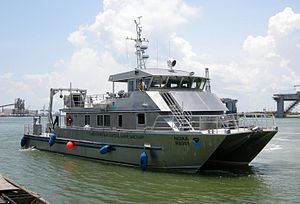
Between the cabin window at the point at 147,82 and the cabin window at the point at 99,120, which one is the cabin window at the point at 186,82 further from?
the cabin window at the point at 99,120

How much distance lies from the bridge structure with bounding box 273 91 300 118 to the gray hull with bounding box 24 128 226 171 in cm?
7992

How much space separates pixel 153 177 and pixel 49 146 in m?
10.6

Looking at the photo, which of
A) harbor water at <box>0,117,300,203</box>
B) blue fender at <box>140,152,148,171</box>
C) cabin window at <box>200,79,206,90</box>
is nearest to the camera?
harbor water at <box>0,117,300,203</box>

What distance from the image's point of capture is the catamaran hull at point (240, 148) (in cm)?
1377

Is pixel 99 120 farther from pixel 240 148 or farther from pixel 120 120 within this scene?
pixel 240 148

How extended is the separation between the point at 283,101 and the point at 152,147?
3307 inches

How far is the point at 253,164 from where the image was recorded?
700 inches

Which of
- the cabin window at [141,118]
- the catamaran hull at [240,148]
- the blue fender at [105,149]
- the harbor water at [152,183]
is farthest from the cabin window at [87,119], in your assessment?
the catamaran hull at [240,148]

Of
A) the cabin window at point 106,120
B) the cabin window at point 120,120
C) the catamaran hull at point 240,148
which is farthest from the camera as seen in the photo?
the cabin window at point 106,120

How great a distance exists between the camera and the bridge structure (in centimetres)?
8756

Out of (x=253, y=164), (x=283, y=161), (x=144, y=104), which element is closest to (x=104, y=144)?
(x=144, y=104)

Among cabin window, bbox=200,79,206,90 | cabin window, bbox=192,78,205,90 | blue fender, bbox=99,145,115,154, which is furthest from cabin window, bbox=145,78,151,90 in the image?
blue fender, bbox=99,145,115,154

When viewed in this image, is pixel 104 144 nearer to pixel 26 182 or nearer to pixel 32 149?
pixel 26 182

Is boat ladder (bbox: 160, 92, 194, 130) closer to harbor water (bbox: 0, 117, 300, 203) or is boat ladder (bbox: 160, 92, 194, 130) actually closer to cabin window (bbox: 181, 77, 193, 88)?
cabin window (bbox: 181, 77, 193, 88)
